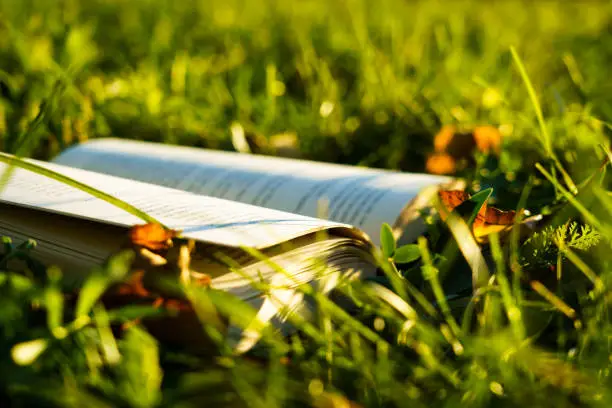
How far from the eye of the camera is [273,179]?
1479mm

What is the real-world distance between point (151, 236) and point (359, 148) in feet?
4.20

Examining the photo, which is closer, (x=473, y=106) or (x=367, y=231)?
(x=367, y=231)

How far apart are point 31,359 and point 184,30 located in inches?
112

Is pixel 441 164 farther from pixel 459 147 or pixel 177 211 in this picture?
pixel 177 211

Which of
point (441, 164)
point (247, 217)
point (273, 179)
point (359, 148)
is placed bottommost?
point (359, 148)

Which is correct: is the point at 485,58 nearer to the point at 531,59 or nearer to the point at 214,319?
the point at 531,59

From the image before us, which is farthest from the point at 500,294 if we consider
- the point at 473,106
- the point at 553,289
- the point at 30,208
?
the point at 473,106

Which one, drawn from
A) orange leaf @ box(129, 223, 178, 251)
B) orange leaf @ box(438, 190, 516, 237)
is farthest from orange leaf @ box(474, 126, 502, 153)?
orange leaf @ box(129, 223, 178, 251)

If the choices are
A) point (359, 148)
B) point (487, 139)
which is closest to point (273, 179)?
point (487, 139)

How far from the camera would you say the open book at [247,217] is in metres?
1.03

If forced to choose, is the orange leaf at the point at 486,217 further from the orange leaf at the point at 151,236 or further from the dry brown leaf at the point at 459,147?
the dry brown leaf at the point at 459,147

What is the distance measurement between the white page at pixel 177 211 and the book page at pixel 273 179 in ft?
0.77

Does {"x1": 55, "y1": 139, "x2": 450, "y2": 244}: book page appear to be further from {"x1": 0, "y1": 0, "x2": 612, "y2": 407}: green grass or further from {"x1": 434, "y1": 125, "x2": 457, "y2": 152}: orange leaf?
{"x1": 434, "y1": 125, "x2": 457, "y2": 152}: orange leaf

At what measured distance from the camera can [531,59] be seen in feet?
10.8
